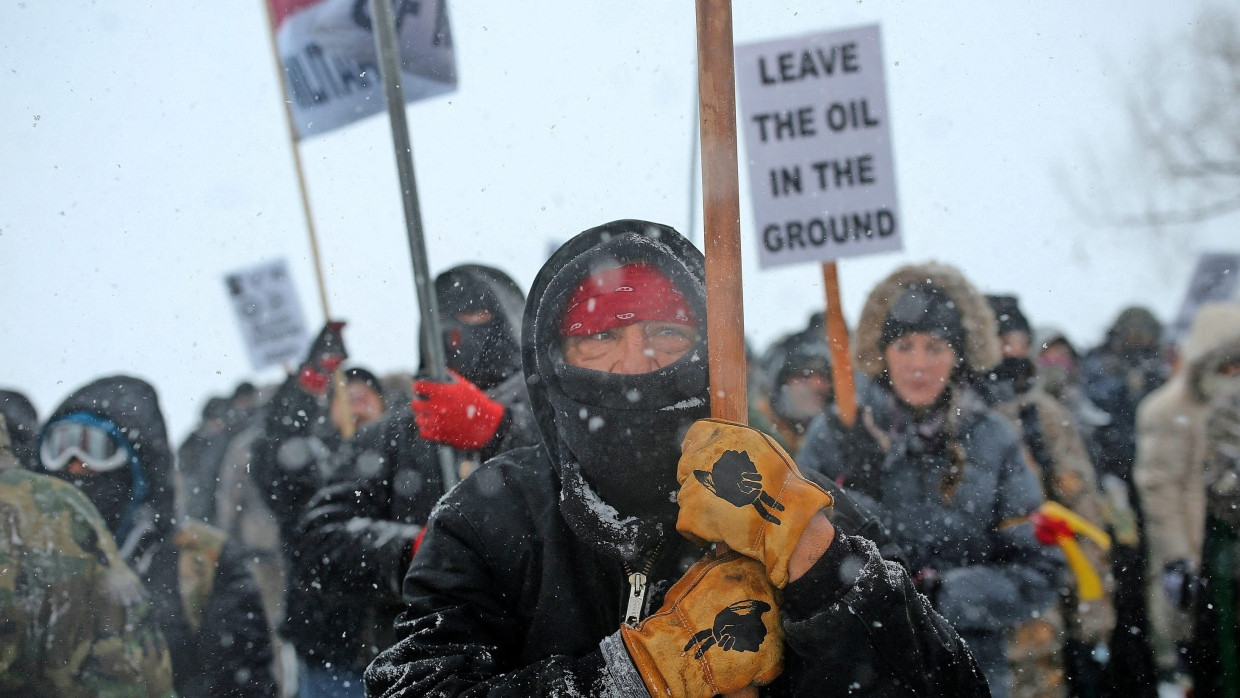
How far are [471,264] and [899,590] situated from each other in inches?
111

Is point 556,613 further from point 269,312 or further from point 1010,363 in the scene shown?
point 269,312

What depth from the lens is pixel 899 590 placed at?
1.63 metres

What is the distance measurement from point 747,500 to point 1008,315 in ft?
12.4

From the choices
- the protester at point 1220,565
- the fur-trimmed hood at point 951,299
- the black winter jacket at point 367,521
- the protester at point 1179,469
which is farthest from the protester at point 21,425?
the protester at point 1179,469

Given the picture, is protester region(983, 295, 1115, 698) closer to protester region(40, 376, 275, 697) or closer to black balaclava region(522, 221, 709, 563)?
black balaclava region(522, 221, 709, 563)

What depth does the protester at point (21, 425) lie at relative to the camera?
368 cm

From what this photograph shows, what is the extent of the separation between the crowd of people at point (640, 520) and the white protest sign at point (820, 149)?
52 centimetres

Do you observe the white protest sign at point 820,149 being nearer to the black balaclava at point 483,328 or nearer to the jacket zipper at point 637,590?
the black balaclava at point 483,328

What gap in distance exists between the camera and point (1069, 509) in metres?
4.33

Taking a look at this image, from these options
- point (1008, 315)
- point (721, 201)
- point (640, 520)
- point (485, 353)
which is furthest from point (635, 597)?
point (1008, 315)

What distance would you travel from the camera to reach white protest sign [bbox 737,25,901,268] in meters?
4.23

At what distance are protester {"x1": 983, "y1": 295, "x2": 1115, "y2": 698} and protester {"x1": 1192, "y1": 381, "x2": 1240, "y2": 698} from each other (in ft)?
1.29

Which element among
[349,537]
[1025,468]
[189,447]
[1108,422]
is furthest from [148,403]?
[1108,422]

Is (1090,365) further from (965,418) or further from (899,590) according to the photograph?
(899,590)
